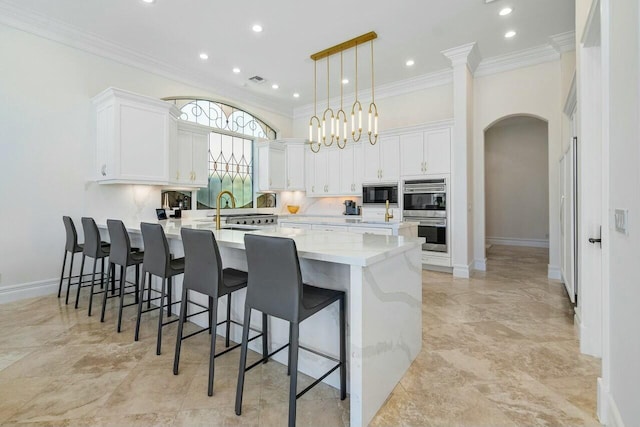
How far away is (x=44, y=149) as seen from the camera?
3.73 meters

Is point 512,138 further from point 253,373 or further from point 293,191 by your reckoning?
point 253,373

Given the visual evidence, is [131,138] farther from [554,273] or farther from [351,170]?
[554,273]

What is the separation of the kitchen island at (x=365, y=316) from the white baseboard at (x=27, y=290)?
10.5ft

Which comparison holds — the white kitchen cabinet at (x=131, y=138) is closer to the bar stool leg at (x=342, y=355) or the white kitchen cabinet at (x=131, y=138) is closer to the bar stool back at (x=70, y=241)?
the bar stool back at (x=70, y=241)

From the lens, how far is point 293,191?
703 centimetres

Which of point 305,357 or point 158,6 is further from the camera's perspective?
point 158,6

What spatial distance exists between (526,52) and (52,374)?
656cm

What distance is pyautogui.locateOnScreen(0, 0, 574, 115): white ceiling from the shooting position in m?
3.50

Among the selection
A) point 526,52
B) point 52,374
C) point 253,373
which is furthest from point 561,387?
point 526,52

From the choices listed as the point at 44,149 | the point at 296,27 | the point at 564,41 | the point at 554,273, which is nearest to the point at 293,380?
the point at 296,27

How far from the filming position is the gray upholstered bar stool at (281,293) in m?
1.51

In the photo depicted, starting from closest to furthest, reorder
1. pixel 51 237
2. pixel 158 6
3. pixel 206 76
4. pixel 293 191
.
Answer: pixel 158 6 → pixel 51 237 → pixel 206 76 → pixel 293 191

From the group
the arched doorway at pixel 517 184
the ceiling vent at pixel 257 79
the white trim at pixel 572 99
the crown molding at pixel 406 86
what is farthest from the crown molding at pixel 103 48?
the arched doorway at pixel 517 184

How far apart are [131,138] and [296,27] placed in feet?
8.51
